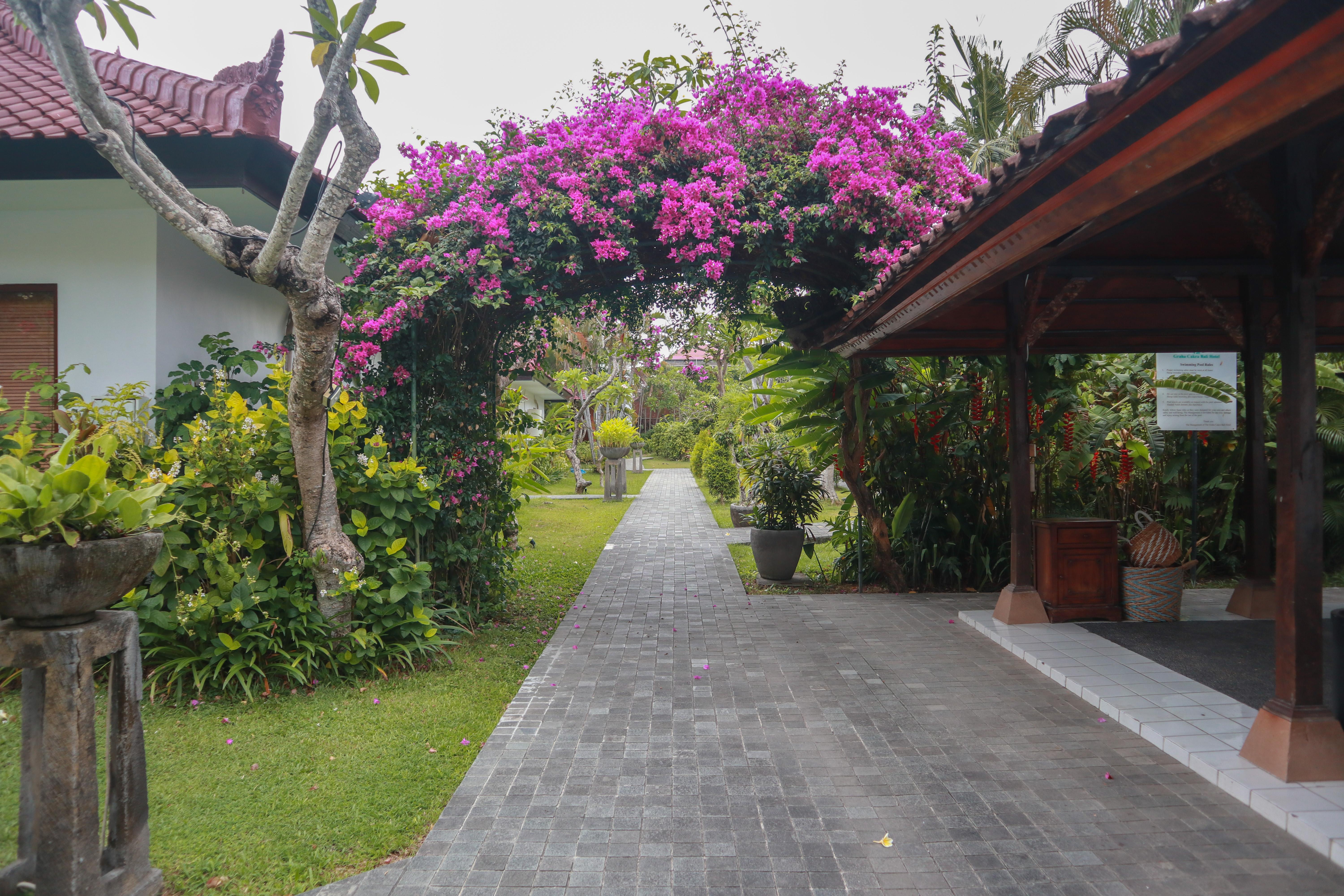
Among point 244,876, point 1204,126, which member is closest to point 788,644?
point 244,876

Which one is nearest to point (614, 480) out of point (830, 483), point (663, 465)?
point (830, 483)

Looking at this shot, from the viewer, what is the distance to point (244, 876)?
2.76 metres

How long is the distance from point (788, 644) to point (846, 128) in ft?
14.0

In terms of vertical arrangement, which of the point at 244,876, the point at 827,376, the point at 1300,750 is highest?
the point at 827,376

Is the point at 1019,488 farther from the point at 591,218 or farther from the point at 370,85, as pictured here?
the point at 370,85

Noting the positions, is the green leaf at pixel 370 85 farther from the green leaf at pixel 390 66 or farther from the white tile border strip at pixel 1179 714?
the white tile border strip at pixel 1179 714

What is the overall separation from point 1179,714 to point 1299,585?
3.54ft

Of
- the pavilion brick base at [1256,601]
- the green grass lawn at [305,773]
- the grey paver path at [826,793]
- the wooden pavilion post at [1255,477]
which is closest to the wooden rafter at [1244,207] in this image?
the wooden pavilion post at [1255,477]

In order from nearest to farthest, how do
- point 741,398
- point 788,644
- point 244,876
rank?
point 244,876, point 788,644, point 741,398

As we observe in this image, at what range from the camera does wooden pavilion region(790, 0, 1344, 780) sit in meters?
2.21

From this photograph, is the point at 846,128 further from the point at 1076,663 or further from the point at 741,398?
the point at 741,398

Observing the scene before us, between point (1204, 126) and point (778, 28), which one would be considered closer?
point (1204, 126)

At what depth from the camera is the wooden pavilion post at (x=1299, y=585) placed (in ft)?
10.7

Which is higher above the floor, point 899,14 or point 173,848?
point 899,14
